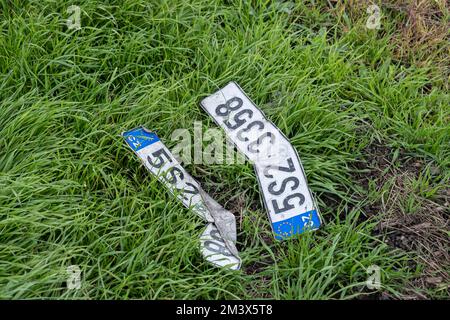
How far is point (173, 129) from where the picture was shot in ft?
10.3

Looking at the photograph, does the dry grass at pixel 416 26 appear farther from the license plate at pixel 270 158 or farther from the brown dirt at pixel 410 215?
the license plate at pixel 270 158

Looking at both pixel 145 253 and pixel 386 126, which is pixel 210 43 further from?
pixel 145 253

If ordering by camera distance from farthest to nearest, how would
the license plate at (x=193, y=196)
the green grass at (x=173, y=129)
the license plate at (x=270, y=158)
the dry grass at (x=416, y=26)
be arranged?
the dry grass at (x=416, y=26)
the license plate at (x=270, y=158)
the license plate at (x=193, y=196)
the green grass at (x=173, y=129)

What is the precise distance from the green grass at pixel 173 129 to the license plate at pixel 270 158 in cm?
6

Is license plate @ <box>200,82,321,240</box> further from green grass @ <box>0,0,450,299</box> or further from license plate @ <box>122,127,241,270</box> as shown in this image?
license plate @ <box>122,127,241,270</box>

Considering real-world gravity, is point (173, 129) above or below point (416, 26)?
below

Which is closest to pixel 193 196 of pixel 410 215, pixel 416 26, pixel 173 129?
pixel 173 129

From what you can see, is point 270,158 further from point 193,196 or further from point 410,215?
point 410,215

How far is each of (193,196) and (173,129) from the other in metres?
0.39

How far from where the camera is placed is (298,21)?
372 cm

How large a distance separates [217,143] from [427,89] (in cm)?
131

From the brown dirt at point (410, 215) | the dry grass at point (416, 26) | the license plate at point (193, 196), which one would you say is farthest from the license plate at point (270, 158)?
the dry grass at point (416, 26)

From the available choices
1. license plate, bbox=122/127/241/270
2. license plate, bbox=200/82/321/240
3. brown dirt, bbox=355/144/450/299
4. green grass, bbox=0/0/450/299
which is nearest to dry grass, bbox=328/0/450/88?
green grass, bbox=0/0/450/299

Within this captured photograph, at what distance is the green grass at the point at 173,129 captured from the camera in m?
2.70
